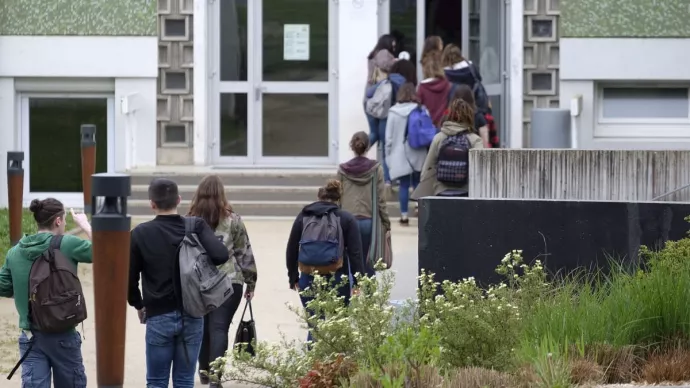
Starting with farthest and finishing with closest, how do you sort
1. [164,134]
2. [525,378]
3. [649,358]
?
[164,134]
[649,358]
[525,378]

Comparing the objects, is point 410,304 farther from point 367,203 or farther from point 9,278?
point 367,203

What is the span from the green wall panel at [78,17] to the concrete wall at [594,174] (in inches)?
357

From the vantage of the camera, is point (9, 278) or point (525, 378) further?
point (9, 278)

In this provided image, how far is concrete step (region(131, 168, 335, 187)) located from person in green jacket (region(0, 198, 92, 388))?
375 inches

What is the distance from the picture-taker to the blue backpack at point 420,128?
50.1 ft

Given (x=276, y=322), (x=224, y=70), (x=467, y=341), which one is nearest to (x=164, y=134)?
(x=224, y=70)

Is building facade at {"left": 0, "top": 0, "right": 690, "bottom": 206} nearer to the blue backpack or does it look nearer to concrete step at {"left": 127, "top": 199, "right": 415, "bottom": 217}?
concrete step at {"left": 127, "top": 199, "right": 415, "bottom": 217}

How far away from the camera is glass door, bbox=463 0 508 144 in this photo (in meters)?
19.0

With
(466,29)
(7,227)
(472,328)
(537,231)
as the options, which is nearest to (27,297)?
(472,328)

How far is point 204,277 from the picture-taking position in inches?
311

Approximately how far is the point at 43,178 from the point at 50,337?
12.4m

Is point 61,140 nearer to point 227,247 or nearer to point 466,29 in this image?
point 466,29

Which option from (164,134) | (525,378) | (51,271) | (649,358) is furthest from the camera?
(164,134)

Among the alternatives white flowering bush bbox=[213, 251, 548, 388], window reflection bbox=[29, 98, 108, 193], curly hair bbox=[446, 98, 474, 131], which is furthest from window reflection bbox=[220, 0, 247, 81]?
white flowering bush bbox=[213, 251, 548, 388]
